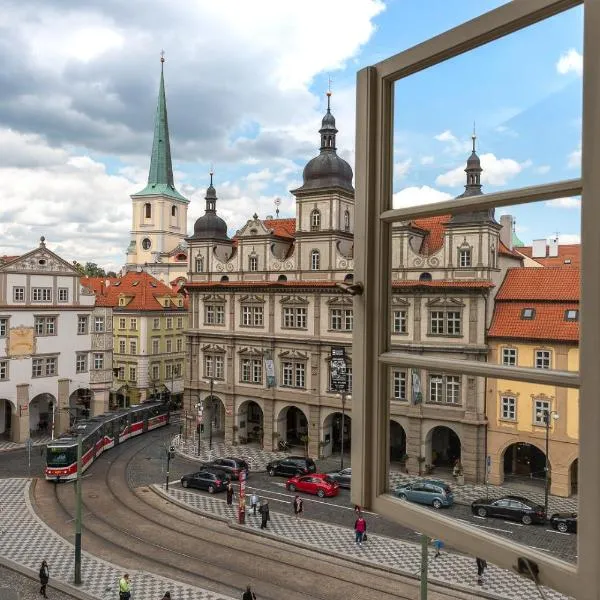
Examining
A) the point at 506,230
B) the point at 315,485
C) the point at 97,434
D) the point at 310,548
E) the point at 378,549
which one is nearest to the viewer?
the point at 506,230

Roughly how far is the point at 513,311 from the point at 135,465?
3413 cm

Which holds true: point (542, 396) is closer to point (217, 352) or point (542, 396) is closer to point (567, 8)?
point (567, 8)

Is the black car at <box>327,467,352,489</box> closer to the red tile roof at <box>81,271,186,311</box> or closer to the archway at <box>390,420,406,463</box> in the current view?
the archway at <box>390,420,406,463</box>

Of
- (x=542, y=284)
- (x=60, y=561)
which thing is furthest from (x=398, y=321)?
(x=60, y=561)

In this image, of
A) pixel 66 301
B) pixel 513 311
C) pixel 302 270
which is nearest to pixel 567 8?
pixel 513 311

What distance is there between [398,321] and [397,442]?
594mm

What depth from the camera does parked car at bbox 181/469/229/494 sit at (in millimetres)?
30031

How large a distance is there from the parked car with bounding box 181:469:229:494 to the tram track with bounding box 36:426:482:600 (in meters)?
2.04

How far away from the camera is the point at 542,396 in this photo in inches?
89.4

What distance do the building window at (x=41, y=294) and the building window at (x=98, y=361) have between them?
216 inches

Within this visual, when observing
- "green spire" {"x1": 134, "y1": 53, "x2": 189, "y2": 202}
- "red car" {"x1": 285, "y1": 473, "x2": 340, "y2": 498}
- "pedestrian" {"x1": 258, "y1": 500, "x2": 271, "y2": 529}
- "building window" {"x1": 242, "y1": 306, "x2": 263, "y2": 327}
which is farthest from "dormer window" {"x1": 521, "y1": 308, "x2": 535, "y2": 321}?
"green spire" {"x1": 134, "y1": 53, "x2": 189, "y2": 202}

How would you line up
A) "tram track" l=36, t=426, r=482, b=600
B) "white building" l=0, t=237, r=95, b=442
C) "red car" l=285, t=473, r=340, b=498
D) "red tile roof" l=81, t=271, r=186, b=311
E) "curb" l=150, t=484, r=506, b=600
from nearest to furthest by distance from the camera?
"curb" l=150, t=484, r=506, b=600 < "tram track" l=36, t=426, r=482, b=600 < "red car" l=285, t=473, r=340, b=498 < "white building" l=0, t=237, r=95, b=442 < "red tile roof" l=81, t=271, r=186, b=311

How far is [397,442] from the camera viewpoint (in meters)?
2.93

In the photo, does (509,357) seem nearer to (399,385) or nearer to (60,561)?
(399,385)
